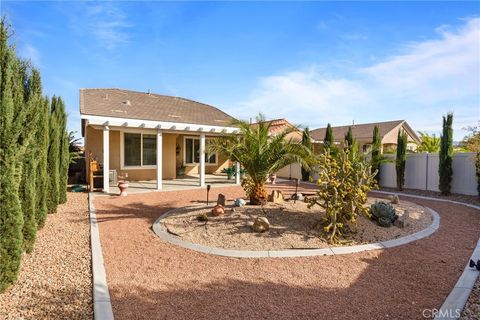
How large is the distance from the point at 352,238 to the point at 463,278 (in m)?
2.19

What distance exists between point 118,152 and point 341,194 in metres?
12.2

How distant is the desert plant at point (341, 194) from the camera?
6.42m

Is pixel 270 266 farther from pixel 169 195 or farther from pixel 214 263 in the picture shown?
pixel 169 195

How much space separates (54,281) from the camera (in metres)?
4.20

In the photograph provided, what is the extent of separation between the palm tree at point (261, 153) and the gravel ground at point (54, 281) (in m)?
4.50

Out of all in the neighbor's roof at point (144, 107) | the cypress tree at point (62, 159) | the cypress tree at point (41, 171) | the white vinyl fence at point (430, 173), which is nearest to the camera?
the cypress tree at point (41, 171)

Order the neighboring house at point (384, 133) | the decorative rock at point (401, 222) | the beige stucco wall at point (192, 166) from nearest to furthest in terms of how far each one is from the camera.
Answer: the decorative rock at point (401, 222) < the beige stucco wall at point (192, 166) < the neighboring house at point (384, 133)

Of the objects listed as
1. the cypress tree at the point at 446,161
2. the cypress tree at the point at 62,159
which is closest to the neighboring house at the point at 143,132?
the cypress tree at the point at 62,159

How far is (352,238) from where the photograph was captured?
638 centimetres

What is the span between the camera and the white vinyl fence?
12750mm

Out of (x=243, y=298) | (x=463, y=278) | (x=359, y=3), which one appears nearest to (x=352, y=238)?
(x=463, y=278)

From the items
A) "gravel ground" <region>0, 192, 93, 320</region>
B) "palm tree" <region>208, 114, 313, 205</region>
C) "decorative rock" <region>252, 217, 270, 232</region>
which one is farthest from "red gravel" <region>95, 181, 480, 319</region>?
"palm tree" <region>208, 114, 313, 205</region>

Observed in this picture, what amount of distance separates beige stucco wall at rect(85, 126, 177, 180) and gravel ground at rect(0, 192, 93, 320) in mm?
8335

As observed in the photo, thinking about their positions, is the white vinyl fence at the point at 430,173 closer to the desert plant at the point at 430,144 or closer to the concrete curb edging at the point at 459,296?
the desert plant at the point at 430,144
